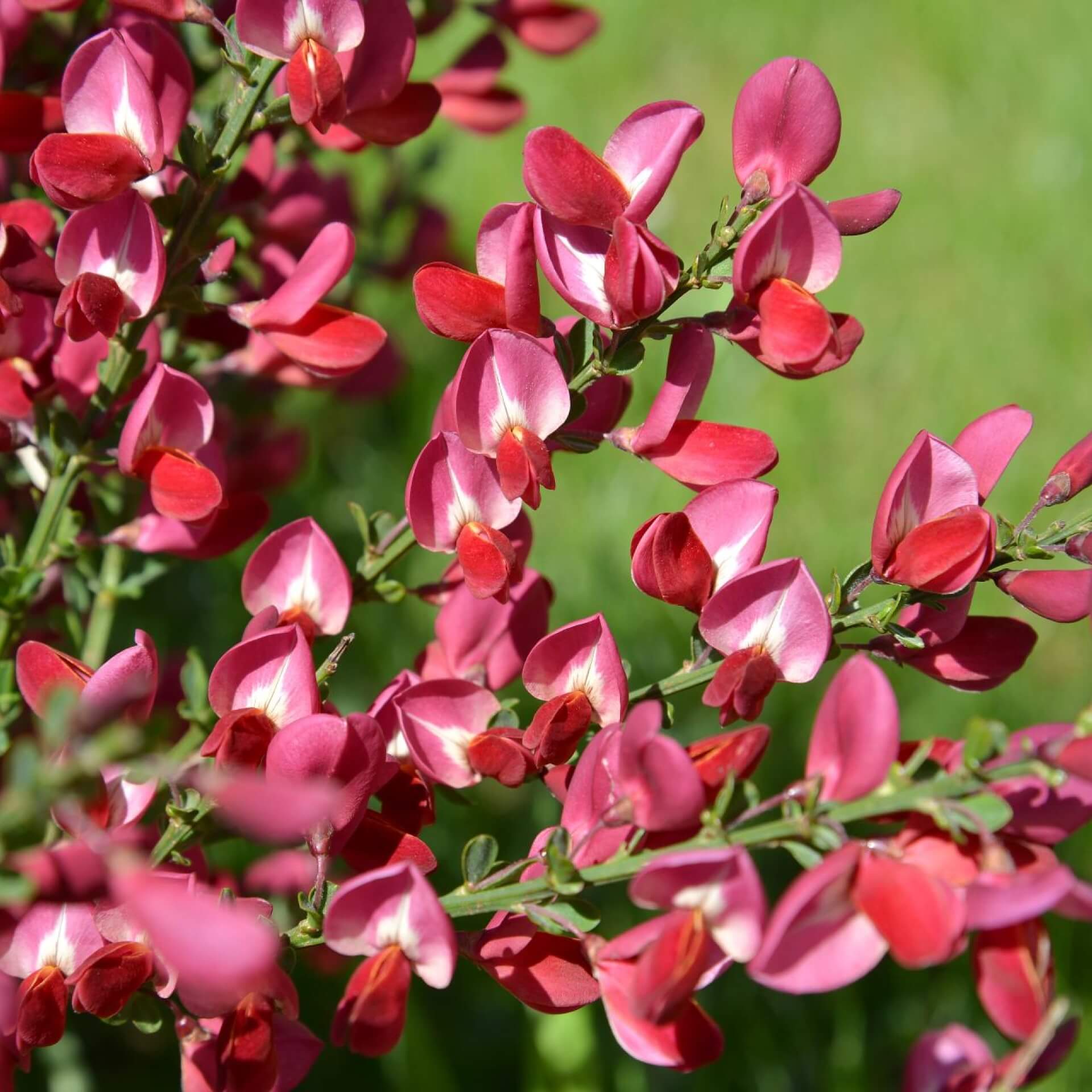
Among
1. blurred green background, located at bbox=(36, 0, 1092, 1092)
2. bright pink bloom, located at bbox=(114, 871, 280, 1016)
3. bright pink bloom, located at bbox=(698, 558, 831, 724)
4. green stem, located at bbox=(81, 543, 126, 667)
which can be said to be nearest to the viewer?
bright pink bloom, located at bbox=(114, 871, 280, 1016)

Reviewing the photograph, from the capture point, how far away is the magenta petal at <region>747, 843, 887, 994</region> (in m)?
0.49

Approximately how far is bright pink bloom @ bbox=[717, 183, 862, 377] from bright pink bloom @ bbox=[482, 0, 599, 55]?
0.47m

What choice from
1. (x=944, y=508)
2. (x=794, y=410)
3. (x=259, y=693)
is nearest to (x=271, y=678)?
(x=259, y=693)

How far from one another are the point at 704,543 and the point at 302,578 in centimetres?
22

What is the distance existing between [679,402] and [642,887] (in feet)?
0.81

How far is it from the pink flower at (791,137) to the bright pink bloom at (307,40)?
205 millimetres

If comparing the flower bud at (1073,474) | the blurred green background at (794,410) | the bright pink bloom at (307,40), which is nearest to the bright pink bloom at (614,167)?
the bright pink bloom at (307,40)

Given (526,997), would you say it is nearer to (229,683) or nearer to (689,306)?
(229,683)

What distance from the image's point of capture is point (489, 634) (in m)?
0.75

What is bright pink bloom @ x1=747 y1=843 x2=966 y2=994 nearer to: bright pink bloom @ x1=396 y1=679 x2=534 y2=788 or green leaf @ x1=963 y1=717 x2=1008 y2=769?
green leaf @ x1=963 y1=717 x2=1008 y2=769

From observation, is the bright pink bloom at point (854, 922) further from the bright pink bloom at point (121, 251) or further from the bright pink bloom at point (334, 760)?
the bright pink bloom at point (121, 251)

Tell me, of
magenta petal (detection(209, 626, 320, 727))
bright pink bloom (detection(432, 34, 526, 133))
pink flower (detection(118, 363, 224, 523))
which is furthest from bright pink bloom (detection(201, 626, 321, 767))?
bright pink bloom (detection(432, 34, 526, 133))

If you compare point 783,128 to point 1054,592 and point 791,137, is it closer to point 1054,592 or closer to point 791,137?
point 791,137

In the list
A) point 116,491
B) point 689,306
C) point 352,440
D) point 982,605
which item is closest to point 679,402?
point 116,491
